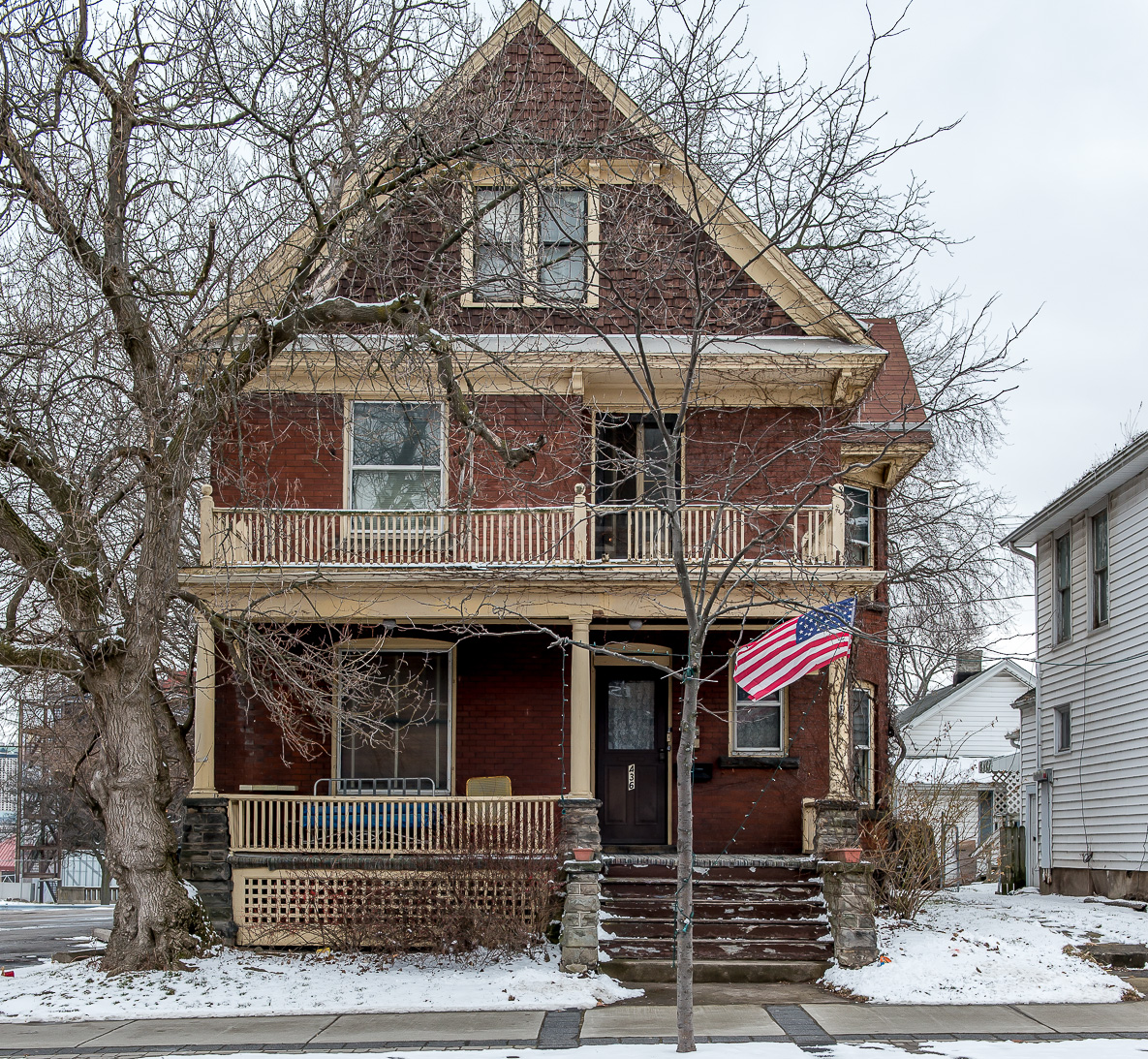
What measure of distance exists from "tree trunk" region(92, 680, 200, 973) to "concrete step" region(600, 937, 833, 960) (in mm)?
4300

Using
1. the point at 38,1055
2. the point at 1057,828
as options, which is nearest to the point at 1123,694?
the point at 1057,828

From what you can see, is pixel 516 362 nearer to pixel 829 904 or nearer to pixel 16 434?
pixel 16 434

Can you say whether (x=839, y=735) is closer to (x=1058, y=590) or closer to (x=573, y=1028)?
(x=573, y=1028)

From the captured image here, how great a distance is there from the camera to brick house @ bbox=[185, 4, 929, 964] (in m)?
14.2

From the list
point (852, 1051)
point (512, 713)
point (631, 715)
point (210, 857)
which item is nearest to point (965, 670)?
point (631, 715)

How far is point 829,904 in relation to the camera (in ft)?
41.4

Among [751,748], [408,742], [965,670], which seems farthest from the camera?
[965,670]

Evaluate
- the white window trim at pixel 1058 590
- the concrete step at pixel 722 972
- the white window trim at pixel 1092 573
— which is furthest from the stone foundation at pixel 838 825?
the white window trim at pixel 1058 590

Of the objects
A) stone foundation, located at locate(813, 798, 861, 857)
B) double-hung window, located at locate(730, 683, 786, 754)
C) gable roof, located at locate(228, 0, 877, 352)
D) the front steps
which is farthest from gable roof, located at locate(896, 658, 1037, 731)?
stone foundation, located at locate(813, 798, 861, 857)

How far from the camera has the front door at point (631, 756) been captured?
16.0m

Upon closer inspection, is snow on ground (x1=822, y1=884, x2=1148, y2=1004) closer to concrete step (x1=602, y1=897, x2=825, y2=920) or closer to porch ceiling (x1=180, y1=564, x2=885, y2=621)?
concrete step (x1=602, y1=897, x2=825, y2=920)

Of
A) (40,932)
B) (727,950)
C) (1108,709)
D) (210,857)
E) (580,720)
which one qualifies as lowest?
(40,932)

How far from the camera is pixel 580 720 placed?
13.9m

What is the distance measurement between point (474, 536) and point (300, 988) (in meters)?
5.39
